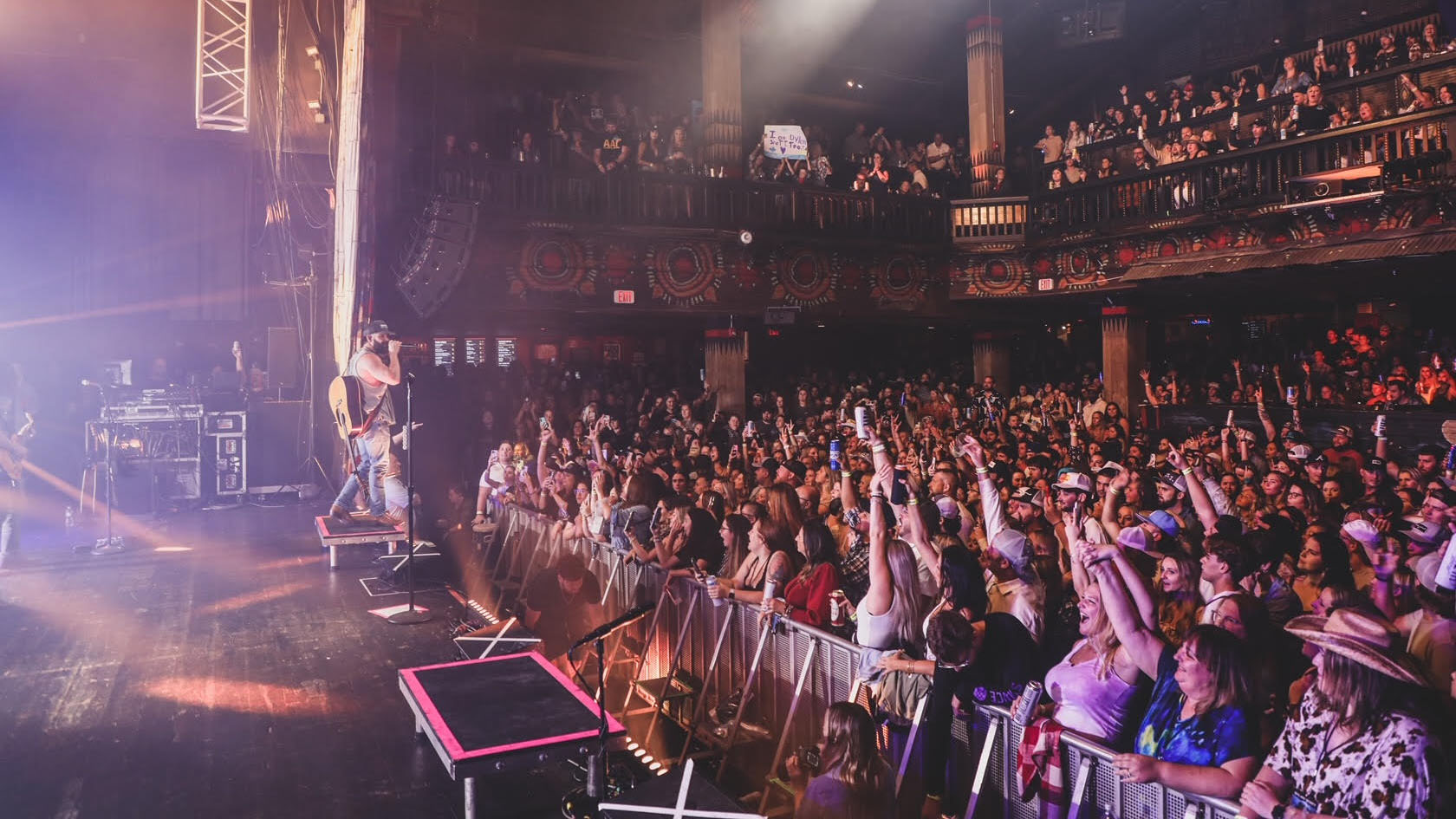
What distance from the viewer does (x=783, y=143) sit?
16312 millimetres

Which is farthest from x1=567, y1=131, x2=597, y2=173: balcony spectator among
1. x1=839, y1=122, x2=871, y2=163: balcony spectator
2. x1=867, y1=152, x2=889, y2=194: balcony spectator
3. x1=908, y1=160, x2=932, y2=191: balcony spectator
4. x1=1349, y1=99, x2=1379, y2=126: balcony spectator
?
x1=1349, y1=99, x2=1379, y2=126: balcony spectator

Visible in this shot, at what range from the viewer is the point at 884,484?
4602 mm

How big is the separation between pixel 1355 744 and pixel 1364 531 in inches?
87.5

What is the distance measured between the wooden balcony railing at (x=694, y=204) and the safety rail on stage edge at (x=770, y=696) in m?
6.71

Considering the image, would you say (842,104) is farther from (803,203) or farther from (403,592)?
(403,592)

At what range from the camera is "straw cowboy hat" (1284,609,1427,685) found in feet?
8.49

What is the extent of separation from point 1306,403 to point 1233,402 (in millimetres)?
917

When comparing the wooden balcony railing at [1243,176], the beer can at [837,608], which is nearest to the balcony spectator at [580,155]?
the wooden balcony railing at [1243,176]

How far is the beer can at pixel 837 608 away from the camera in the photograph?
16.4ft

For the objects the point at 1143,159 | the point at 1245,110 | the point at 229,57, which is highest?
the point at 229,57

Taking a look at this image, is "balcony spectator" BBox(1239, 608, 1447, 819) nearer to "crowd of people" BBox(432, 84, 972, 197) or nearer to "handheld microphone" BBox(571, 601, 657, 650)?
"handheld microphone" BBox(571, 601, 657, 650)

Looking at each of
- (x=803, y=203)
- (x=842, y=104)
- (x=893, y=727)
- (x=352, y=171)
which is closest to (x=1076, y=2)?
(x=842, y=104)

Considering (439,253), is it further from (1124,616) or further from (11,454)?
(1124,616)

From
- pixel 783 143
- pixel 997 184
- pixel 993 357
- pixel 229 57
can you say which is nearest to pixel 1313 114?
pixel 997 184
